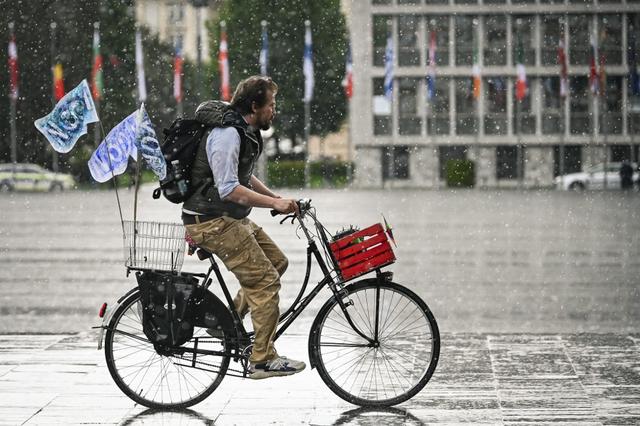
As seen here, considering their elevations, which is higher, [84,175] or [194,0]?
Result: [194,0]

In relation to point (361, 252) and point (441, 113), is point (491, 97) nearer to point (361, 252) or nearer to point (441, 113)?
point (441, 113)

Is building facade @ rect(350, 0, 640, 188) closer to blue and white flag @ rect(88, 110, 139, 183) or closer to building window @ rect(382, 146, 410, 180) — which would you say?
building window @ rect(382, 146, 410, 180)

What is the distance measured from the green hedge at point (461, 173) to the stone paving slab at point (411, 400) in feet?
169

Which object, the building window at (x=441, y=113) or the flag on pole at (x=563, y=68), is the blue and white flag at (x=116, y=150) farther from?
the building window at (x=441, y=113)

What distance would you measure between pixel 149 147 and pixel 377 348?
1.59 meters

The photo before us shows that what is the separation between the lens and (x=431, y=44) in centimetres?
5594

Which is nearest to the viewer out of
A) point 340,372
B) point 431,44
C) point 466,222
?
point 340,372

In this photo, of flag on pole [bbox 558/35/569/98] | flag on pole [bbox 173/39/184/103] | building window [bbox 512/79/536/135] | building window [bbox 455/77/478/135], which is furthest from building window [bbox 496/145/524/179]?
flag on pole [bbox 173/39/184/103]

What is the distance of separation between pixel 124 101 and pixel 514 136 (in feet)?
66.0

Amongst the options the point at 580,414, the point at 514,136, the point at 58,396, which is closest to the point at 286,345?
the point at 58,396

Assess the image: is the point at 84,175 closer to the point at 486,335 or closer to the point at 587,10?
the point at 587,10

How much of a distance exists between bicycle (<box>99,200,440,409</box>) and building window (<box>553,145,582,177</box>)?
186 feet

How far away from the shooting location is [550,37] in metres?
61.9

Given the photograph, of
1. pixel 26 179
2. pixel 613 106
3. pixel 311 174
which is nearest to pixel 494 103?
pixel 613 106
